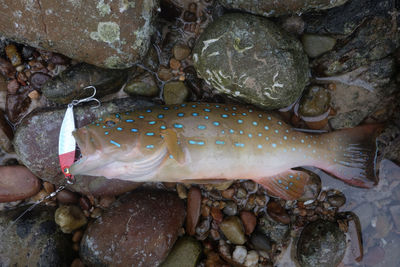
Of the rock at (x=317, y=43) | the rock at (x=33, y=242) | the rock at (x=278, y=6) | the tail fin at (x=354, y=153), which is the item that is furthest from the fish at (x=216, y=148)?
the rock at (x=33, y=242)

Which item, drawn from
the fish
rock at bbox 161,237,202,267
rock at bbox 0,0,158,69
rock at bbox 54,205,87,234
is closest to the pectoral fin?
the fish

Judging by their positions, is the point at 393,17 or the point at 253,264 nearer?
the point at 393,17

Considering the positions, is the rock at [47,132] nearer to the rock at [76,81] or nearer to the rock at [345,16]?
the rock at [76,81]

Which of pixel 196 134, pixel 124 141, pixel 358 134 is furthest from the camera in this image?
pixel 358 134

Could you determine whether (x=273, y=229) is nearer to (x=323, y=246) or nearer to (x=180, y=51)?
(x=323, y=246)

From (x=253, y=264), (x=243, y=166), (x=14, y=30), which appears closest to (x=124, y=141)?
(x=243, y=166)

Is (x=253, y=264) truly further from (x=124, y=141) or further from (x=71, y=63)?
(x=71, y=63)

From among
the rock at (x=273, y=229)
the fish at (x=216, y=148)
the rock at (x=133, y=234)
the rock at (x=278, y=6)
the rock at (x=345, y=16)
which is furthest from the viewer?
the rock at (x=273, y=229)
